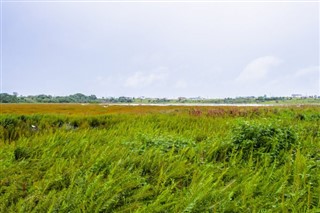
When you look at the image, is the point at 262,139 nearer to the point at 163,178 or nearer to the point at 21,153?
the point at 163,178

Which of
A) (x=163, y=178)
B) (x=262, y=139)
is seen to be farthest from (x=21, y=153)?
(x=262, y=139)

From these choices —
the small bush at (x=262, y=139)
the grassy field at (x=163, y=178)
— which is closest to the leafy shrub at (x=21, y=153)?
the grassy field at (x=163, y=178)

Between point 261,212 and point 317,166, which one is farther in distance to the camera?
point 317,166

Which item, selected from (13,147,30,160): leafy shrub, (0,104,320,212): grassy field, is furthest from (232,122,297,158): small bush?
(13,147,30,160): leafy shrub

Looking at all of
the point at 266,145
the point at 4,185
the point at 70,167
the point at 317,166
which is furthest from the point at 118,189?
the point at 266,145

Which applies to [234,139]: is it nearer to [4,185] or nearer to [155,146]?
[155,146]

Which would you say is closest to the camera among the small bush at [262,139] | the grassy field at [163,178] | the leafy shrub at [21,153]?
the grassy field at [163,178]

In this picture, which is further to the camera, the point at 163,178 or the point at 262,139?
the point at 262,139

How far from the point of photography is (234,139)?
690 cm

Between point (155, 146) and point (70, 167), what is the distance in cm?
223

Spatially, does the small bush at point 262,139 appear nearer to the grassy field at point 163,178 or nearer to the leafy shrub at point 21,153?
the grassy field at point 163,178

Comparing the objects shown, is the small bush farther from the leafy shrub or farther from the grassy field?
the leafy shrub

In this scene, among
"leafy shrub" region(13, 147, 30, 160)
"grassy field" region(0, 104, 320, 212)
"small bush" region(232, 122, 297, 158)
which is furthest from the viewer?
"small bush" region(232, 122, 297, 158)

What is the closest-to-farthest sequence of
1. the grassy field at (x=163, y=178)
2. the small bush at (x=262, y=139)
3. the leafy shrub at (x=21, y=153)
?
the grassy field at (x=163, y=178) → the leafy shrub at (x=21, y=153) → the small bush at (x=262, y=139)
